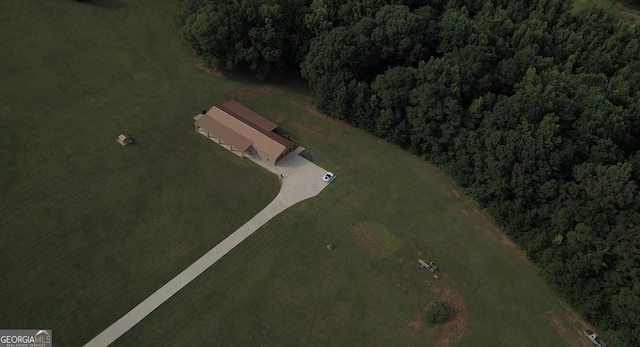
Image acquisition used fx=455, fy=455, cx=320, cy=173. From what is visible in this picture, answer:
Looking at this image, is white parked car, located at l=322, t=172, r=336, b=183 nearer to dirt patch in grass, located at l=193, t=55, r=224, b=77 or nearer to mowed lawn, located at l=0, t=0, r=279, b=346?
mowed lawn, located at l=0, t=0, r=279, b=346

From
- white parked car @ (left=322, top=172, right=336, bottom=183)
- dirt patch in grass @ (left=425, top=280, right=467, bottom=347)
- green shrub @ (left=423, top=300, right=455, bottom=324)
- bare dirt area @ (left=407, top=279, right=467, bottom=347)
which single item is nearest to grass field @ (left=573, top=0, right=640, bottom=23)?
white parked car @ (left=322, top=172, right=336, bottom=183)

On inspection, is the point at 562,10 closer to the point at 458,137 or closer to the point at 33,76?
the point at 458,137

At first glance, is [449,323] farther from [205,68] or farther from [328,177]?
[205,68]

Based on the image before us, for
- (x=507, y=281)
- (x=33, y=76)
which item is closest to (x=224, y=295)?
(x=507, y=281)

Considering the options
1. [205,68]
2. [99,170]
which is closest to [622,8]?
[205,68]

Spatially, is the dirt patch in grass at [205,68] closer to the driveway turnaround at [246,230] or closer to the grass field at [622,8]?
the driveway turnaround at [246,230]
